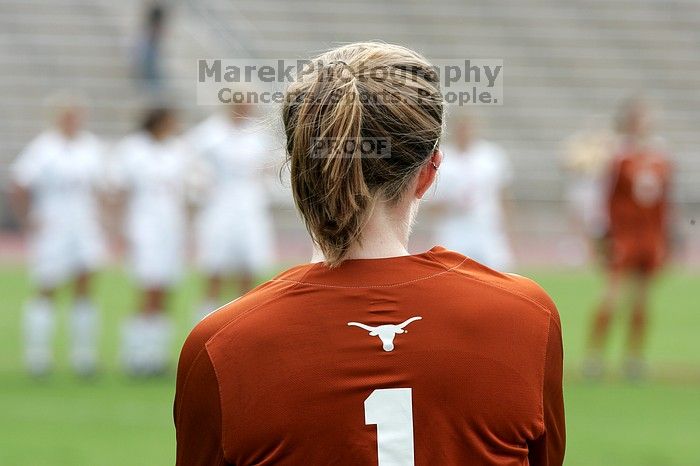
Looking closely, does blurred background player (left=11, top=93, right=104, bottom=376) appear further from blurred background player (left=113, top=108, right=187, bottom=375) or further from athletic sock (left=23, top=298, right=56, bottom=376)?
blurred background player (left=113, top=108, right=187, bottom=375)

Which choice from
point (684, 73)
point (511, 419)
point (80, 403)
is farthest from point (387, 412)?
point (684, 73)

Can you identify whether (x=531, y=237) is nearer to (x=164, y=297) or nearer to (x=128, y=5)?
(x=128, y=5)

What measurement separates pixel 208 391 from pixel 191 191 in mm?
8617

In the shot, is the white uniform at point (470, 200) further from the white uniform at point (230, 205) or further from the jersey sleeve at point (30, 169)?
the jersey sleeve at point (30, 169)

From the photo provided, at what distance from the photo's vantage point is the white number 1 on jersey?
203 centimetres

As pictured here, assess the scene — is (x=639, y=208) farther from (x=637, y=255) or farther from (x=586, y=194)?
(x=586, y=194)

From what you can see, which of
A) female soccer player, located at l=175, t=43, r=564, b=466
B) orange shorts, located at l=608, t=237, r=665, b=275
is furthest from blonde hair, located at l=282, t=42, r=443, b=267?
orange shorts, located at l=608, t=237, r=665, b=275

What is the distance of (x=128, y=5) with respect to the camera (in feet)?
79.0

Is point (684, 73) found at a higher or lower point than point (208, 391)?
higher

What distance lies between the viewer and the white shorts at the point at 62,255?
10.3 metres

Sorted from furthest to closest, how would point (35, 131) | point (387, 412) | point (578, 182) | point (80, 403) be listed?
point (35, 131) < point (578, 182) < point (80, 403) < point (387, 412)

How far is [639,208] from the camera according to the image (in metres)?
10.1

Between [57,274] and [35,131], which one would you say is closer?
[57,274]

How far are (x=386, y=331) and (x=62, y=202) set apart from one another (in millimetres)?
8665
